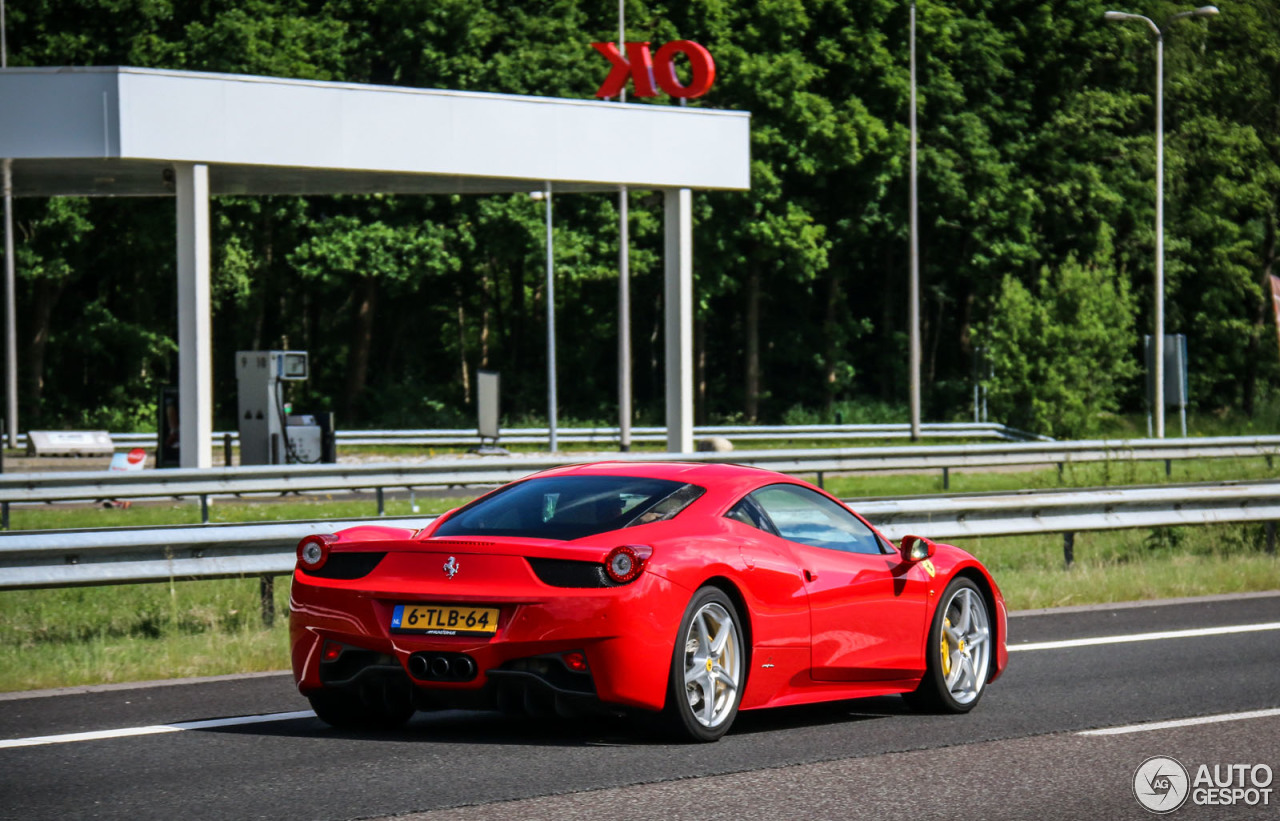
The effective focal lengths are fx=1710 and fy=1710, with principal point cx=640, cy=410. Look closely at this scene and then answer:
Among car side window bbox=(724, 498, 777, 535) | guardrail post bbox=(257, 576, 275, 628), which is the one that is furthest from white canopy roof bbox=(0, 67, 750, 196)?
car side window bbox=(724, 498, 777, 535)

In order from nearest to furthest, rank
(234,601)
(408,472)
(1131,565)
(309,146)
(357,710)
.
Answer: (357,710) → (234,601) → (1131,565) → (408,472) → (309,146)

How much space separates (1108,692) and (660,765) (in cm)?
324

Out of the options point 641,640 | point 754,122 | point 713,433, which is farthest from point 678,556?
point 754,122

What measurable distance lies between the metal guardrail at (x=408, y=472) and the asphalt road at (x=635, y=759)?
376 inches

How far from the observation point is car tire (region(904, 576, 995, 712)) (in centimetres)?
820

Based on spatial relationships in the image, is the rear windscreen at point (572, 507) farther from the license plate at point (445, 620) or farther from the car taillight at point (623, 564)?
the license plate at point (445, 620)

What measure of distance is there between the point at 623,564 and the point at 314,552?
4.66 feet

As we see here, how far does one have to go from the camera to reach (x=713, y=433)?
131 ft

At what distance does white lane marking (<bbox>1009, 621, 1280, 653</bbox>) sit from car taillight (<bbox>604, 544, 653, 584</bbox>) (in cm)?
463

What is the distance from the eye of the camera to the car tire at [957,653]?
8.20 meters

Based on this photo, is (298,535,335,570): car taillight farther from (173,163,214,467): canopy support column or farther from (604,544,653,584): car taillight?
(173,163,214,467): canopy support column

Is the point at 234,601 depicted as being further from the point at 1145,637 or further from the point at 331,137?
the point at 331,137

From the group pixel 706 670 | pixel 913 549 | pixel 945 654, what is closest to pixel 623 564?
pixel 706 670

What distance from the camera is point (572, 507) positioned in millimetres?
7320
